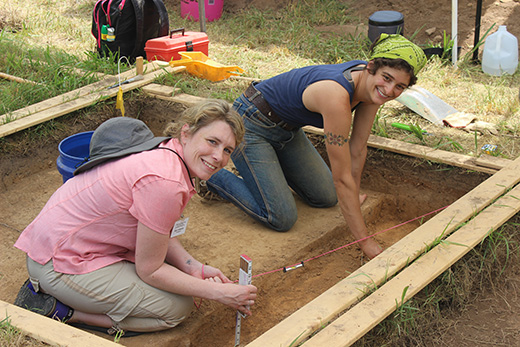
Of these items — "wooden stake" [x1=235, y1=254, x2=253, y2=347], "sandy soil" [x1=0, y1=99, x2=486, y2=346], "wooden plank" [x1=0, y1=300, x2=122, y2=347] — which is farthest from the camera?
"sandy soil" [x1=0, y1=99, x2=486, y2=346]

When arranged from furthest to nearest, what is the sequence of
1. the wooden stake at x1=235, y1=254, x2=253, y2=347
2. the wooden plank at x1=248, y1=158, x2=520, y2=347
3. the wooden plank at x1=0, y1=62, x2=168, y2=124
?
the wooden plank at x1=0, y1=62, x2=168, y2=124 → the wooden stake at x1=235, y1=254, x2=253, y2=347 → the wooden plank at x1=248, y1=158, x2=520, y2=347

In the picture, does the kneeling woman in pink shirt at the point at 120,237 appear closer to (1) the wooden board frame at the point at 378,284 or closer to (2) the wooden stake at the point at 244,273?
(2) the wooden stake at the point at 244,273

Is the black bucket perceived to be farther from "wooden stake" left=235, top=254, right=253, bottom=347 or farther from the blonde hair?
"wooden stake" left=235, top=254, right=253, bottom=347

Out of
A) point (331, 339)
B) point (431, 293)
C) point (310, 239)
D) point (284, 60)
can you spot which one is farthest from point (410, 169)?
point (284, 60)

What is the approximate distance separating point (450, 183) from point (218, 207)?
147 centimetres

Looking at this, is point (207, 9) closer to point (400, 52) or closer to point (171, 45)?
point (171, 45)

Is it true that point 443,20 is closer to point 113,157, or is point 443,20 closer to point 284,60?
point 284,60

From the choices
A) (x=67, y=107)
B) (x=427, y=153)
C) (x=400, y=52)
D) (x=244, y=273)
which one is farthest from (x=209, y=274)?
(x=67, y=107)

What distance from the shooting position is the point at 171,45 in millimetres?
5219

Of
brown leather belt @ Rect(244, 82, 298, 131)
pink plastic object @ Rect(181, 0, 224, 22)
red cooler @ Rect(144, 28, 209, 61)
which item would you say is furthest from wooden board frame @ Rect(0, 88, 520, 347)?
pink plastic object @ Rect(181, 0, 224, 22)

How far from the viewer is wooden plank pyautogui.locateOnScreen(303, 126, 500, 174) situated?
3480 mm

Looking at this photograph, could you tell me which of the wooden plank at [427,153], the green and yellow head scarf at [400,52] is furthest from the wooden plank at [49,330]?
the wooden plank at [427,153]

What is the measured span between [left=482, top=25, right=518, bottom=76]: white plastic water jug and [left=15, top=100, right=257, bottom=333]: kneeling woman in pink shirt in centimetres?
378

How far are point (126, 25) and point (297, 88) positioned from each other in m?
2.73
